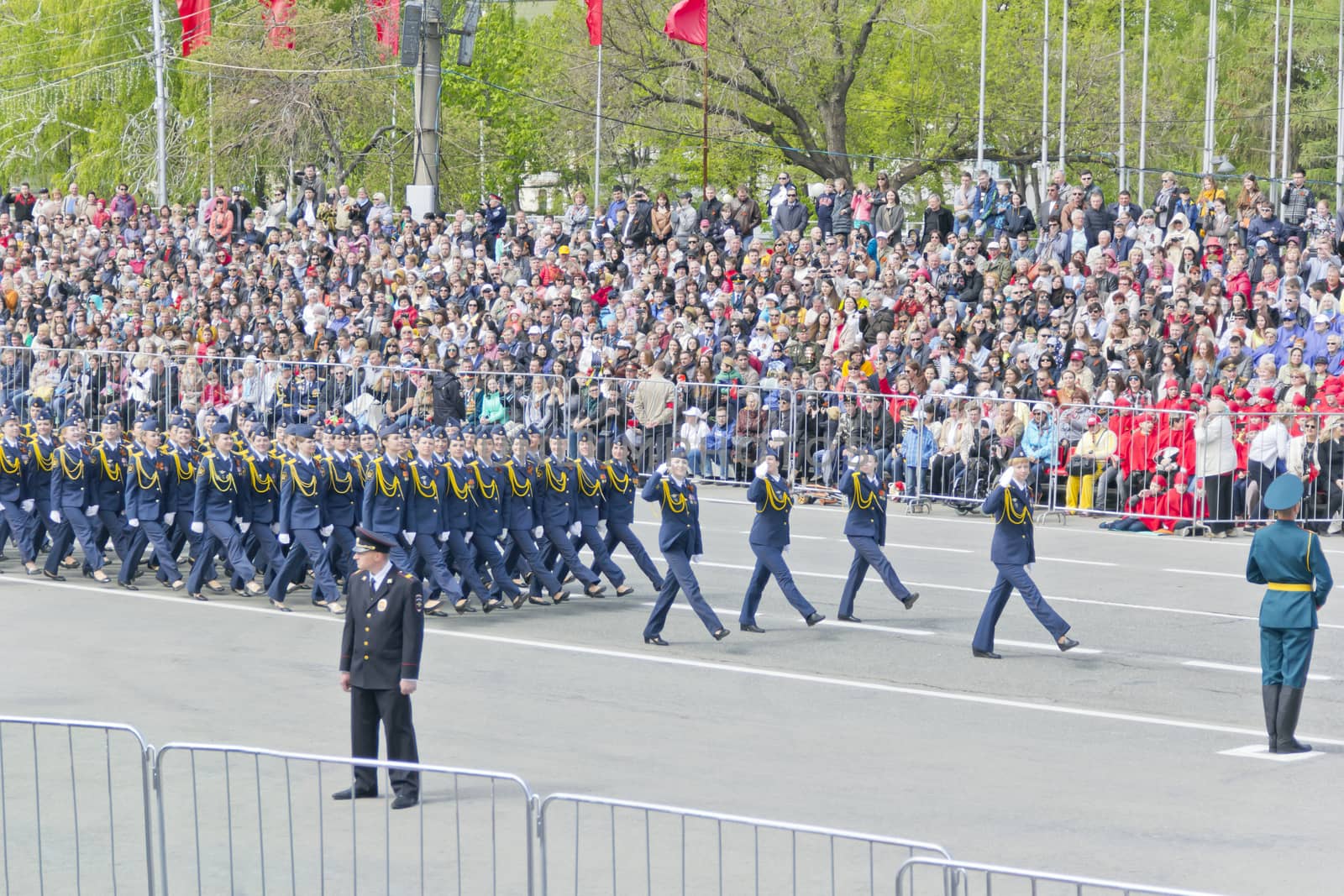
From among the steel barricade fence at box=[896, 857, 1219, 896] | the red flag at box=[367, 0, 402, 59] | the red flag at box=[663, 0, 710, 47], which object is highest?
the red flag at box=[367, 0, 402, 59]

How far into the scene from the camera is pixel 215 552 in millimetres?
16344

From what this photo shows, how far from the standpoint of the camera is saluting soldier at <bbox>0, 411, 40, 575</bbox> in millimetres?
17188

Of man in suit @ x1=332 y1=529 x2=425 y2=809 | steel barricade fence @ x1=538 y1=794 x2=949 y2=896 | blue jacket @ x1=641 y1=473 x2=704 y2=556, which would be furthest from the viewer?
blue jacket @ x1=641 y1=473 x2=704 y2=556

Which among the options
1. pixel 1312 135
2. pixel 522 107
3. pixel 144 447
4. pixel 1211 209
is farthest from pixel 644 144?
pixel 144 447

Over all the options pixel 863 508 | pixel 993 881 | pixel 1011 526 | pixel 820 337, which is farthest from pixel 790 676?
pixel 820 337

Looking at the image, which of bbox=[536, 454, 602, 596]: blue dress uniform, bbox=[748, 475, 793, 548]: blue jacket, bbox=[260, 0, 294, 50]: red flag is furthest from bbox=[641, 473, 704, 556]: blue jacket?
bbox=[260, 0, 294, 50]: red flag

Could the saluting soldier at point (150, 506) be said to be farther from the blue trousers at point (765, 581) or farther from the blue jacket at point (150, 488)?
the blue trousers at point (765, 581)

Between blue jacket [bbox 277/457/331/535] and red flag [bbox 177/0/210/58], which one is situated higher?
red flag [bbox 177/0/210/58]

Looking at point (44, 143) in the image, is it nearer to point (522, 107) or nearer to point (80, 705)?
point (522, 107)

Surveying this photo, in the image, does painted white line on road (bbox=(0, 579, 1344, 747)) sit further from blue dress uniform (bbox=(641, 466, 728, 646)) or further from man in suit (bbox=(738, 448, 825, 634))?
man in suit (bbox=(738, 448, 825, 634))

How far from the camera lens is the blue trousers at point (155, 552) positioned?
16.5 m

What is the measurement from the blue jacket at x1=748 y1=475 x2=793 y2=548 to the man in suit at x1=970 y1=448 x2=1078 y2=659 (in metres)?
1.70

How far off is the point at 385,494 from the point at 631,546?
237cm

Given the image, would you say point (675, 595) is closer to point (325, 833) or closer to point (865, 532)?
point (865, 532)
